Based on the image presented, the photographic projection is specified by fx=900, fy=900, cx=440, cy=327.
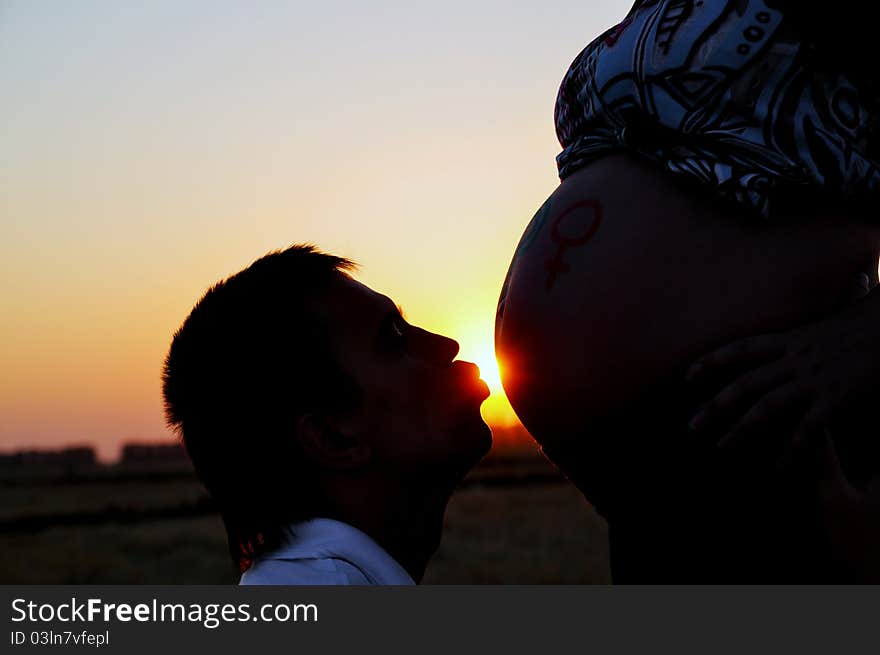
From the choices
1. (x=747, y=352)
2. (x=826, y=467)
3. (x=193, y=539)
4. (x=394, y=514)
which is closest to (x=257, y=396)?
(x=394, y=514)

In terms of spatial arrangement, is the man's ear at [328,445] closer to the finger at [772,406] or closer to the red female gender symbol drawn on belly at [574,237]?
the red female gender symbol drawn on belly at [574,237]

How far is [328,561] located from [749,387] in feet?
2.77

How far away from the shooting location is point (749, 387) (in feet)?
4.38

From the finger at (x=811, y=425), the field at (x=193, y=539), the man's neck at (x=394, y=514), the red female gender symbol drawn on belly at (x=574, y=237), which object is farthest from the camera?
the field at (x=193, y=539)

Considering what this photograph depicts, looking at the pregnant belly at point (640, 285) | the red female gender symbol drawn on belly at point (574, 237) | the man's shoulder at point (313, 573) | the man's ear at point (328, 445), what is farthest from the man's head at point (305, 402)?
the red female gender symbol drawn on belly at point (574, 237)

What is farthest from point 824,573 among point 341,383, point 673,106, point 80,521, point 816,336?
point 80,521

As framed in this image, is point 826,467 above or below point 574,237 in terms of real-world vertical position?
below

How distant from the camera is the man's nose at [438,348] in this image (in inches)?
78.0

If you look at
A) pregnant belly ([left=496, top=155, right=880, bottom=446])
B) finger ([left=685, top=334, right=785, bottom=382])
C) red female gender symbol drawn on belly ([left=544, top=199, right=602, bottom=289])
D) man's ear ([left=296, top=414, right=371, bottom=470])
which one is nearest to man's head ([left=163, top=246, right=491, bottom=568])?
man's ear ([left=296, top=414, right=371, bottom=470])

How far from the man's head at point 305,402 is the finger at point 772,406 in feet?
2.31

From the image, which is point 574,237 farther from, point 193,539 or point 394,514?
point 193,539

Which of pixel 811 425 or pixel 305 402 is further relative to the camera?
pixel 305 402

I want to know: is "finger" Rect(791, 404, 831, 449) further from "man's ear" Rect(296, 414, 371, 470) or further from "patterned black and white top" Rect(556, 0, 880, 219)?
"man's ear" Rect(296, 414, 371, 470)

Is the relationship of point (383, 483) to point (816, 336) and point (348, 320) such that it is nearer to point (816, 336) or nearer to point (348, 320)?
point (348, 320)
